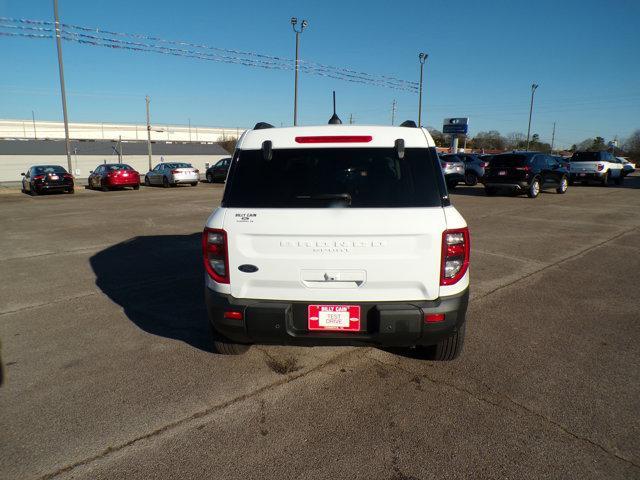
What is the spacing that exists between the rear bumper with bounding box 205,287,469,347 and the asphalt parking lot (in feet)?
1.54

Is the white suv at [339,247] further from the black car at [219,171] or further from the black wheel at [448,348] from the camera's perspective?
the black car at [219,171]

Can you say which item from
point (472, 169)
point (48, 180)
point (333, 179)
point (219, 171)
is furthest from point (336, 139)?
point (219, 171)

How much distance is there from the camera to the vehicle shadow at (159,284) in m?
4.36

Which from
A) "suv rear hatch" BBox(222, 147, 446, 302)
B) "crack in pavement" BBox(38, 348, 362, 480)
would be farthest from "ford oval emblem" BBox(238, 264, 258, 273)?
"crack in pavement" BBox(38, 348, 362, 480)

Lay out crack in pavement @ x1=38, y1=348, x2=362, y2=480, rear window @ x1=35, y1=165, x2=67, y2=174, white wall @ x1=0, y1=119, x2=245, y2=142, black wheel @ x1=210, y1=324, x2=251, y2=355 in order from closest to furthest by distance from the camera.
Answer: crack in pavement @ x1=38, y1=348, x2=362, y2=480
black wheel @ x1=210, y1=324, x2=251, y2=355
rear window @ x1=35, y1=165, x2=67, y2=174
white wall @ x1=0, y1=119, x2=245, y2=142

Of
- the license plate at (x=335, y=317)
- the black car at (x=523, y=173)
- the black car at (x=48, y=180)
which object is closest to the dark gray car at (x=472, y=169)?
the black car at (x=523, y=173)

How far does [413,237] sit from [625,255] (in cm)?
684

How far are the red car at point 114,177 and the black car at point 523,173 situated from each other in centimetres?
1846

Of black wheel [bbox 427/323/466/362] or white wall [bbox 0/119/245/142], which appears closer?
black wheel [bbox 427/323/466/362]

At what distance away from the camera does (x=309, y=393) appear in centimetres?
313

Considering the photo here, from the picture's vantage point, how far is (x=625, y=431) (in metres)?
2.70

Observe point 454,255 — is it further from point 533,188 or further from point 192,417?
point 533,188

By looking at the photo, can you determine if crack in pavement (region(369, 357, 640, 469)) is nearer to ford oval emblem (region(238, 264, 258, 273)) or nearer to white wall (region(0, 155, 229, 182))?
ford oval emblem (region(238, 264, 258, 273))

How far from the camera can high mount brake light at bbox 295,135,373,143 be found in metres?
3.07
